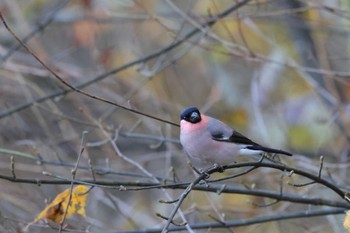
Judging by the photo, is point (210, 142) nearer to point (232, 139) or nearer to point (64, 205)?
point (232, 139)

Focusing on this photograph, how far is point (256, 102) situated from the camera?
532 cm

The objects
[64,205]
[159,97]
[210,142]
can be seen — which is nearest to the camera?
[210,142]

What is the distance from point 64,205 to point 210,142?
2.48ft

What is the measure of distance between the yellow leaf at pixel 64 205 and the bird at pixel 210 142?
21.2 inches

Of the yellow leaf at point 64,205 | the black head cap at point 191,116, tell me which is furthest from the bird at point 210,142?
the yellow leaf at point 64,205

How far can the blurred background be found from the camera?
5.32 m

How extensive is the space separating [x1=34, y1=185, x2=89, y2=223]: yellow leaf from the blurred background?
1.64 m

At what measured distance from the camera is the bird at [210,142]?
10.0ft

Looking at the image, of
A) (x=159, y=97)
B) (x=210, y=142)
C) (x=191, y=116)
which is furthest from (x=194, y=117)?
(x=159, y=97)

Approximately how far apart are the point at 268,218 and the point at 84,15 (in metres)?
3.29

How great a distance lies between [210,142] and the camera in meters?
3.08

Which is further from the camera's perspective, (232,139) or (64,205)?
(64,205)

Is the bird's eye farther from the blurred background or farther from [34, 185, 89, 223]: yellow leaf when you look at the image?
the blurred background

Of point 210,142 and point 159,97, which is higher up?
point 159,97
